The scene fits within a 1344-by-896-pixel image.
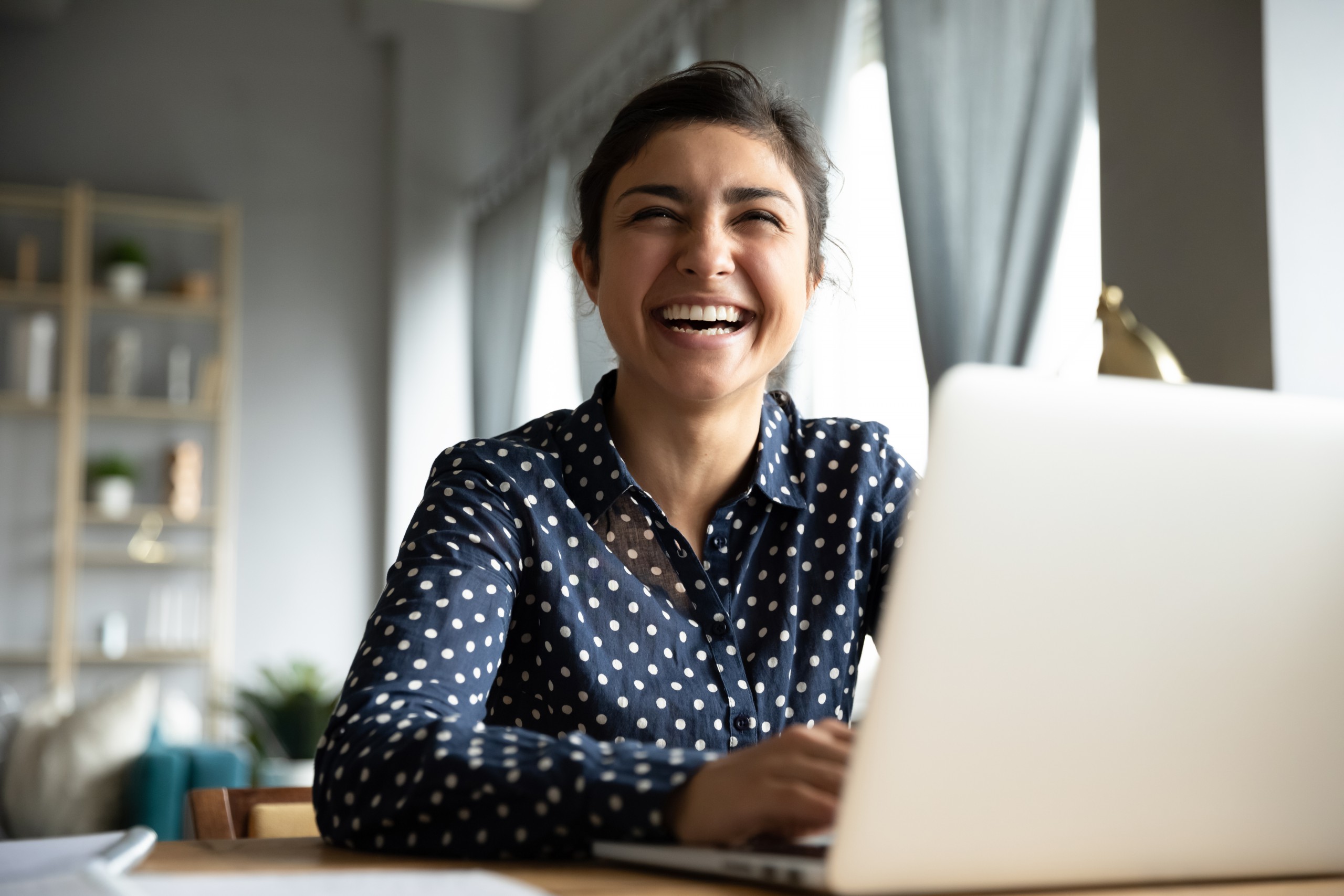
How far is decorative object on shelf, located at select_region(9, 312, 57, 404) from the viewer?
16.4 feet

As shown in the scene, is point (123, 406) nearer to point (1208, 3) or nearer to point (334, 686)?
point (334, 686)

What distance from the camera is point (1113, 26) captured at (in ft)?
6.06

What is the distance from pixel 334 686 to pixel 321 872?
15.6ft

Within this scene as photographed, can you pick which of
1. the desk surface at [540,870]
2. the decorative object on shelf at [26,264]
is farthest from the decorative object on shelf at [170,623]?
the desk surface at [540,870]

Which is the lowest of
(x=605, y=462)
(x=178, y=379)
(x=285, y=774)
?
(x=285, y=774)

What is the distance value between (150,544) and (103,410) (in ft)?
1.86

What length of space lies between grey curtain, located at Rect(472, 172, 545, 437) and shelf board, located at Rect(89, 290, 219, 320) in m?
1.09

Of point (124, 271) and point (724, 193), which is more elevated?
point (124, 271)

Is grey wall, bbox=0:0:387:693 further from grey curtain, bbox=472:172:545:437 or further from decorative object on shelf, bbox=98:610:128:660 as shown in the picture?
grey curtain, bbox=472:172:545:437

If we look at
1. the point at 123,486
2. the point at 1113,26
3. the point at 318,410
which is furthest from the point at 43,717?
the point at 1113,26

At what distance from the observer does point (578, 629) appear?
1164mm

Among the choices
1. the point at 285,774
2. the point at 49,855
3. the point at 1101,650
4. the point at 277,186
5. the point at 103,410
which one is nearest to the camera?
the point at 1101,650

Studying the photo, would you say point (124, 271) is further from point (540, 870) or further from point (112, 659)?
point (540, 870)

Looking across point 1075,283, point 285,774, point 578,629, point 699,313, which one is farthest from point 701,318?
point 285,774
